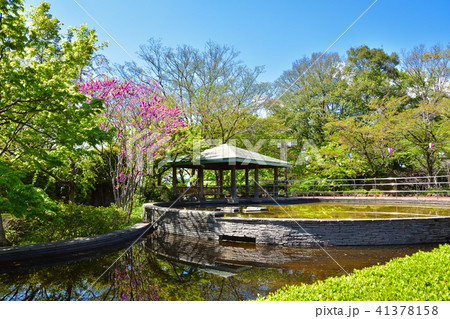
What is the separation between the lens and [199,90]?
19703 mm

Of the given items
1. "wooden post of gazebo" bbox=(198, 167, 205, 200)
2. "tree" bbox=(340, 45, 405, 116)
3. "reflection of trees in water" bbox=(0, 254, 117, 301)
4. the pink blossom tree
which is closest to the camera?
"reflection of trees in water" bbox=(0, 254, 117, 301)

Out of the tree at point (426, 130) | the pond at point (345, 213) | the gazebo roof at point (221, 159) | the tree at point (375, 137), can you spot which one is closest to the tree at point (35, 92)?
the pond at point (345, 213)

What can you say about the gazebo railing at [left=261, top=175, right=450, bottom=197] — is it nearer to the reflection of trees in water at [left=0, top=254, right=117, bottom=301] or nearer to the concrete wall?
the concrete wall

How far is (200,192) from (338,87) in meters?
16.8

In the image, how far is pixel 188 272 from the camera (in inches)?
213

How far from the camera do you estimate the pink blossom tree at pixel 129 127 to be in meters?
10.1

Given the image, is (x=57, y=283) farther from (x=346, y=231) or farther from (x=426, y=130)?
(x=426, y=130)

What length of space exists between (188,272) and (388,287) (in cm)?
350

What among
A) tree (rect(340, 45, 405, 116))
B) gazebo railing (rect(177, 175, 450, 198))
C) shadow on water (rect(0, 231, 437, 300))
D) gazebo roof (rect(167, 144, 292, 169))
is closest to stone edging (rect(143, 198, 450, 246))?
shadow on water (rect(0, 231, 437, 300))

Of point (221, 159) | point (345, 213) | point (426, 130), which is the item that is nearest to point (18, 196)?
point (221, 159)

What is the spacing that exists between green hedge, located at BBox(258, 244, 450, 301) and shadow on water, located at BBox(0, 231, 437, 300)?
1.37 meters

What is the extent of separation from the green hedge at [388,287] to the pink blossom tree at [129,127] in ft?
26.7

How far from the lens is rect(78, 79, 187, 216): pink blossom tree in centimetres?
1007

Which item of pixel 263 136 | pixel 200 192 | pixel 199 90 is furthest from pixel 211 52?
pixel 200 192
